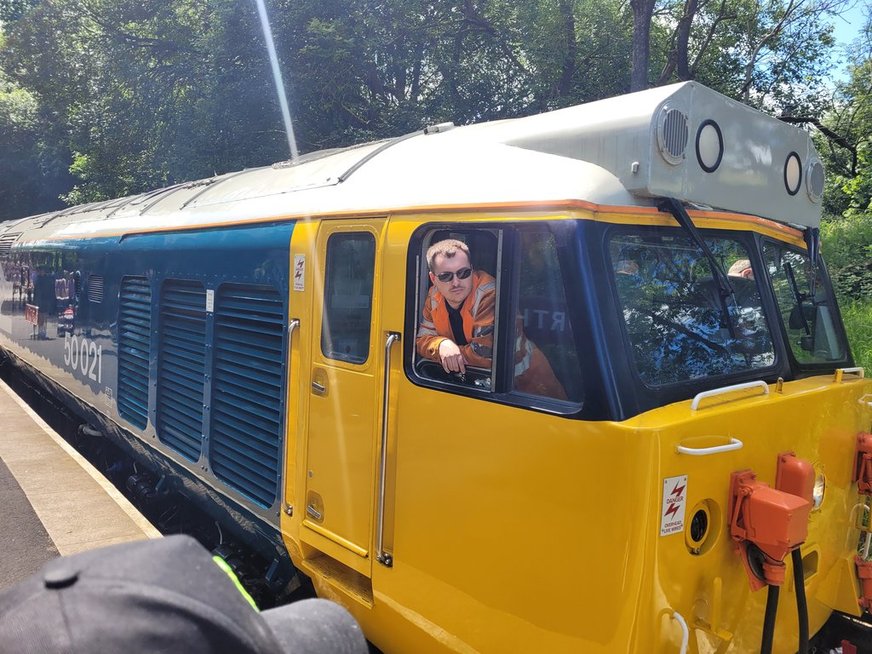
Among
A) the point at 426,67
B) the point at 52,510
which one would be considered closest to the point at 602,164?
the point at 52,510

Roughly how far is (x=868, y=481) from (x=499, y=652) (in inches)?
81.2

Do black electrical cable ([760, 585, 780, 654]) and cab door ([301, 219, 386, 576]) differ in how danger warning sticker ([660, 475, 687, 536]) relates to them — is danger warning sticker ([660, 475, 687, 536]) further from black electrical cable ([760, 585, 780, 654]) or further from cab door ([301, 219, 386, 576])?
cab door ([301, 219, 386, 576])

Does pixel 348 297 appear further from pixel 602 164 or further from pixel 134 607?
pixel 134 607

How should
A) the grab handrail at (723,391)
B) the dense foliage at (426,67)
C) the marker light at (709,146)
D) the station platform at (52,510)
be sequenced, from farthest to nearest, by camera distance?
the dense foliage at (426,67)
the station platform at (52,510)
the marker light at (709,146)
the grab handrail at (723,391)

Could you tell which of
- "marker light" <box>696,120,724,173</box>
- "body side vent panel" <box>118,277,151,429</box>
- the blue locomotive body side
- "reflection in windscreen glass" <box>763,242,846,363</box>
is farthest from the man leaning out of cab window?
"body side vent panel" <box>118,277,151,429</box>

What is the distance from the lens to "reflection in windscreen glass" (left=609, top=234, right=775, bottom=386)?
2.65 metres

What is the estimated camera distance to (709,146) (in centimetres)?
275

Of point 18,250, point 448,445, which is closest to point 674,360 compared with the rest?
point 448,445

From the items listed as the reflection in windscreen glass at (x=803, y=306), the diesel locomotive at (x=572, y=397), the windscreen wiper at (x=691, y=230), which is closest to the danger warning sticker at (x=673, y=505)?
the diesel locomotive at (x=572, y=397)

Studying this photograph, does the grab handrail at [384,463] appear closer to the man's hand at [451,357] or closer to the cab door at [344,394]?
the cab door at [344,394]

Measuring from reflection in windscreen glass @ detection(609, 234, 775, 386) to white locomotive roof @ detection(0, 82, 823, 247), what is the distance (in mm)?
204

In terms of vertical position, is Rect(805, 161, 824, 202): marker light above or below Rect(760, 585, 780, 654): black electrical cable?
above

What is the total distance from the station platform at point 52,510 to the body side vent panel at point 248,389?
827 mm

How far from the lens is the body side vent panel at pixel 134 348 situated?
554cm
